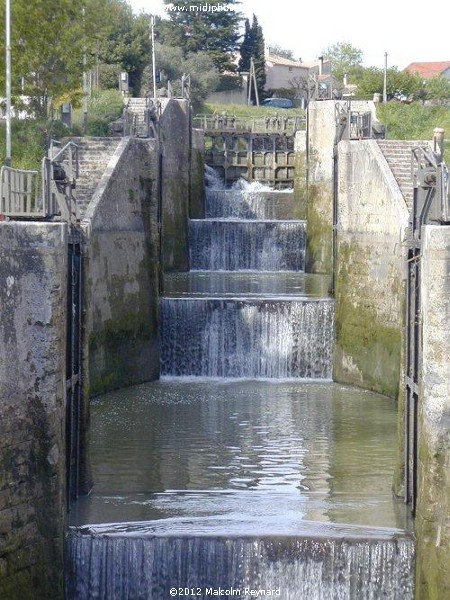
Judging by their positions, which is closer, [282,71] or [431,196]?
[431,196]

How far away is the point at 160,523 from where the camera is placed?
14.7 meters

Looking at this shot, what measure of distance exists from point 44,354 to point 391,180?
1209 centimetres

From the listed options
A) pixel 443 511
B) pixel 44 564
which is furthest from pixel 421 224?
pixel 44 564

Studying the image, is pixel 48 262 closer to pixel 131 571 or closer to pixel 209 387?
pixel 131 571

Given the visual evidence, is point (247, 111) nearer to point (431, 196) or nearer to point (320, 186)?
point (320, 186)

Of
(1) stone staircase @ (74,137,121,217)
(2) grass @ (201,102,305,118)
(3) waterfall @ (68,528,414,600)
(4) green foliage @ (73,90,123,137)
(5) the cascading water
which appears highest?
(2) grass @ (201,102,305,118)

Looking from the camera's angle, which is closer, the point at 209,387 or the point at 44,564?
the point at 44,564

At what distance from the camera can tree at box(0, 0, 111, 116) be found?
31.6 metres

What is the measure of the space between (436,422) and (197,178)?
25.4m

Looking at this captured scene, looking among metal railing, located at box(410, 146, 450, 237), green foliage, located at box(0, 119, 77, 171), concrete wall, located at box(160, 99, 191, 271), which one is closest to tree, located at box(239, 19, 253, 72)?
concrete wall, located at box(160, 99, 191, 271)

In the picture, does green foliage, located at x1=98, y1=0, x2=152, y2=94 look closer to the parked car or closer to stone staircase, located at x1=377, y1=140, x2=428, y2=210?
the parked car

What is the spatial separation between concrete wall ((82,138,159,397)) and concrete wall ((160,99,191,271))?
230 inches

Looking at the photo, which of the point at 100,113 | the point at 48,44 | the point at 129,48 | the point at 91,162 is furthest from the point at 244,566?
the point at 129,48

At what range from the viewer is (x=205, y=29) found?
2635 inches
